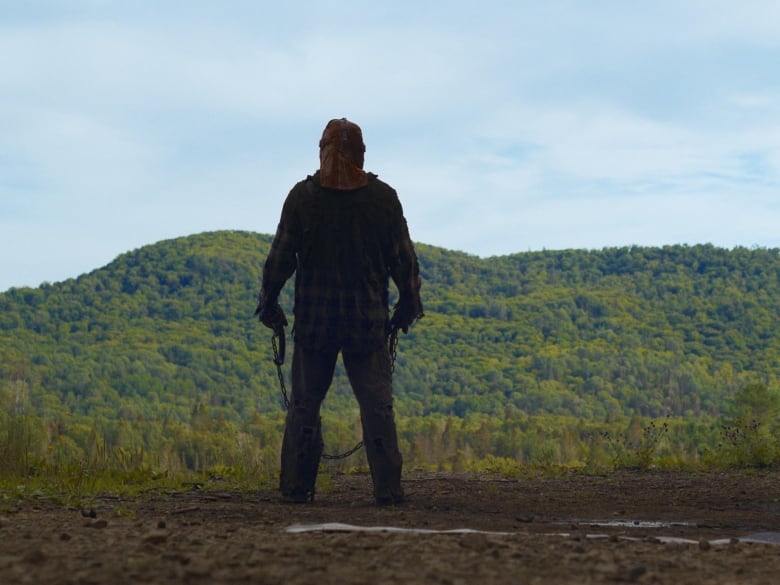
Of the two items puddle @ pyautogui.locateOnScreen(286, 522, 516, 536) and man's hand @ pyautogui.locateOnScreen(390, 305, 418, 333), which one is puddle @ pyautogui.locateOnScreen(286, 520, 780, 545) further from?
man's hand @ pyautogui.locateOnScreen(390, 305, 418, 333)

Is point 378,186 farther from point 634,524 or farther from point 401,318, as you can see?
point 634,524

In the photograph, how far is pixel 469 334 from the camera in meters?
159

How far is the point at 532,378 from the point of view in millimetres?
147125

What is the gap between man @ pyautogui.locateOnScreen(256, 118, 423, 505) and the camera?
9383 millimetres

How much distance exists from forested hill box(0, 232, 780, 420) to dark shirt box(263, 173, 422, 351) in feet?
342

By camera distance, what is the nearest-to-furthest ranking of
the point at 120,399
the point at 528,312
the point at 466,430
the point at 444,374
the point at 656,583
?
the point at 656,583 → the point at 466,430 → the point at 120,399 → the point at 444,374 → the point at 528,312

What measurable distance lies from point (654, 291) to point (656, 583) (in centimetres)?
18053

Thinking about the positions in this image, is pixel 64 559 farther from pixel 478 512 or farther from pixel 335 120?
pixel 335 120

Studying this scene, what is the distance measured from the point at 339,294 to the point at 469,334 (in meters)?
150

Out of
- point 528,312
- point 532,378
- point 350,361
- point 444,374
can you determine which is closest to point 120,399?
point 444,374

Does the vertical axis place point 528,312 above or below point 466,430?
above

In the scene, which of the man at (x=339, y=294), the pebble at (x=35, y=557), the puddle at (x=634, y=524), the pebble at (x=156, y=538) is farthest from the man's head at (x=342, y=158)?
the pebble at (x=35, y=557)

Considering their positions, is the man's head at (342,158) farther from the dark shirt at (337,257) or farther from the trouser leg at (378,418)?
the trouser leg at (378,418)

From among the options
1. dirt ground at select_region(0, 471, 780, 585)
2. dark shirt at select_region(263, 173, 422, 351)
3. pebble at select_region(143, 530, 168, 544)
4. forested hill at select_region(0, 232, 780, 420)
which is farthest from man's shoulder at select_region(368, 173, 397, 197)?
forested hill at select_region(0, 232, 780, 420)
